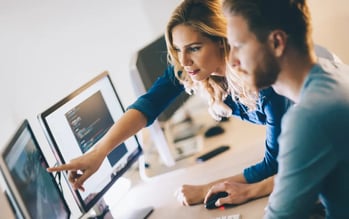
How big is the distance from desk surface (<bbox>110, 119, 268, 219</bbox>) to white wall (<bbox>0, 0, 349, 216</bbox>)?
0.44 metres

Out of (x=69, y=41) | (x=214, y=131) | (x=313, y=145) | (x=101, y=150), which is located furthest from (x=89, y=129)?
(x=313, y=145)

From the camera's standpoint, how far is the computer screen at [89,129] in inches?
63.3

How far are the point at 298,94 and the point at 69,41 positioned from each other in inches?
55.7

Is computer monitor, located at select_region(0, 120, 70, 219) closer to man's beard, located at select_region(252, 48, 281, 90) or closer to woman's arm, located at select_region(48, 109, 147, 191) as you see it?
woman's arm, located at select_region(48, 109, 147, 191)

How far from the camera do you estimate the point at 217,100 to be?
185 cm

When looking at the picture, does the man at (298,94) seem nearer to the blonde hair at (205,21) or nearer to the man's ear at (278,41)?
the man's ear at (278,41)

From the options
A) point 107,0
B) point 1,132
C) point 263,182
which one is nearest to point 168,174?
point 263,182

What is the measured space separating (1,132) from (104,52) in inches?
38.6

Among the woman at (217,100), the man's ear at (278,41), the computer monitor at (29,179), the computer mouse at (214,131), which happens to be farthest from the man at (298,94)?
the computer mouse at (214,131)

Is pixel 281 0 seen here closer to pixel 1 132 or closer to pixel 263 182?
pixel 263 182

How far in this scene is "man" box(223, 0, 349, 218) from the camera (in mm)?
988

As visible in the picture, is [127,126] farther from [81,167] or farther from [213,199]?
[213,199]

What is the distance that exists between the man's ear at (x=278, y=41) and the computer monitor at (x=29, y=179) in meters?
0.72

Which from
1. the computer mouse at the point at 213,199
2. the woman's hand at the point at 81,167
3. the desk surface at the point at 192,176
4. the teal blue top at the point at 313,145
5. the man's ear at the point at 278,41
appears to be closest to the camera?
the teal blue top at the point at 313,145
